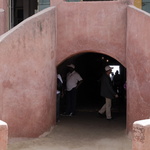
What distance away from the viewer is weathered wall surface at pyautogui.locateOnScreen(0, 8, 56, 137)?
761 cm

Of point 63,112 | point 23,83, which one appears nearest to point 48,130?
point 23,83

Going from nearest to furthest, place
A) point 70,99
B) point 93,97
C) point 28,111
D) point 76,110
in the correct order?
point 28,111, point 70,99, point 76,110, point 93,97

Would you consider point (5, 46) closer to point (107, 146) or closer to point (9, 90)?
point (9, 90)

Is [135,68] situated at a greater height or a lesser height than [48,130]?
greater

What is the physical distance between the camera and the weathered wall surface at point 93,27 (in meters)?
8.83

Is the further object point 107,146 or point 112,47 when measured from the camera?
point 112,47

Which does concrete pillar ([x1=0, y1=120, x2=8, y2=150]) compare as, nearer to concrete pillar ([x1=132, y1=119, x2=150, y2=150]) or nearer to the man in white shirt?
concrete pillar ([x1=132, y1=119, x2=150, y2=150])

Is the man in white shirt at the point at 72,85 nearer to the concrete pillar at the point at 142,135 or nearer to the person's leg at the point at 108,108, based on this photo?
the person's leg at the point at 108,108

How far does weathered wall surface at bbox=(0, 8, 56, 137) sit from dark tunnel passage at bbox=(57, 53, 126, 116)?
2.23 m

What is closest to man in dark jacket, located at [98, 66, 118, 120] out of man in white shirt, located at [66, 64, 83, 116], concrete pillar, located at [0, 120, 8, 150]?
man in white shirt, located at [66, 64, 83, 116]

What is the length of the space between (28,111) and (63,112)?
299 centimetres

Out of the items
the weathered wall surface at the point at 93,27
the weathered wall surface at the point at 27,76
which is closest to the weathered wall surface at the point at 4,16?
the weathered wall surface at the point at 93,27

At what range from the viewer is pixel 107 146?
7.74 m

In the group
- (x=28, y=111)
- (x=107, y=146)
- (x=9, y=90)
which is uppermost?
(x=9, y=90)
